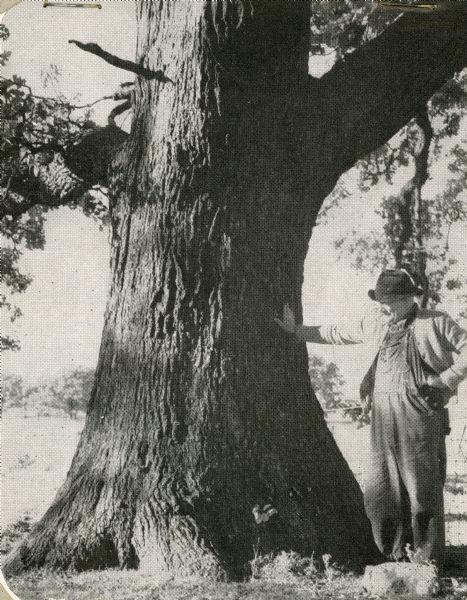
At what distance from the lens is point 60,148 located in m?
3.52

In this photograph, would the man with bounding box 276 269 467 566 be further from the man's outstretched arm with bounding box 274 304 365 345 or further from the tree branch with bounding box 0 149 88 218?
the tree branch with bounding box 0 149 88 218

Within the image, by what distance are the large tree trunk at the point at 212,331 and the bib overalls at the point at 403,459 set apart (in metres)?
0.11

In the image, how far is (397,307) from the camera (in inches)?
129

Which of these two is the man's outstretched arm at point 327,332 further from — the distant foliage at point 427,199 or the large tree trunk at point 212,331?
the distant foliage at point 427,199

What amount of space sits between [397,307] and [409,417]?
509 mm

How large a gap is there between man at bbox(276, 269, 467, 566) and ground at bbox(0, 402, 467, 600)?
0.31ft

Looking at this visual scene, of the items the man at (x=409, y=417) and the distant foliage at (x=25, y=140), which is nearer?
the man at (x=409, y=417)

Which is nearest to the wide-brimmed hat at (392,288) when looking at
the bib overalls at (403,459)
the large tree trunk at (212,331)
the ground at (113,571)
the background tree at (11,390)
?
the bib overalls at (403,459)

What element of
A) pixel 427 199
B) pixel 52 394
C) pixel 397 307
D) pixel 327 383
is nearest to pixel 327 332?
pixel 327 383

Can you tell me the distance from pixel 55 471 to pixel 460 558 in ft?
6.31

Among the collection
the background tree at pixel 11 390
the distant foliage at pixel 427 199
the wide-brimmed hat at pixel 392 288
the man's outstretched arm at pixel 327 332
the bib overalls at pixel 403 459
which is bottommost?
the bib overalls at pixel 403 459

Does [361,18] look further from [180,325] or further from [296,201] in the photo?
[180,325]

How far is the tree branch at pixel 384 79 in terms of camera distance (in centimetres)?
333

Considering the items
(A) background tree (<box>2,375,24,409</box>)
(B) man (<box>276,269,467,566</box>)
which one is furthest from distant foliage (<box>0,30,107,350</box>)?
(B) man (<box>276,269,467,566</box>)
